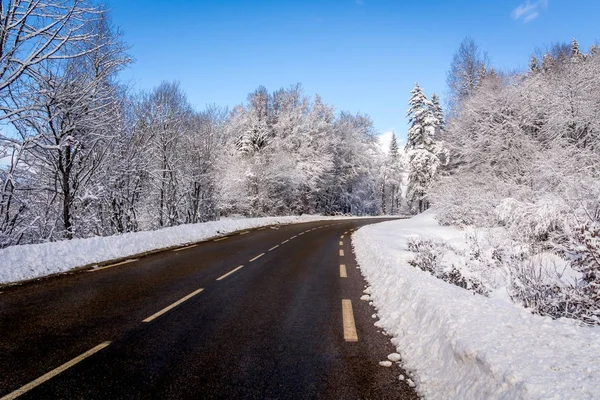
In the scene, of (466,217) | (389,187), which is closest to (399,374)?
(466,217)

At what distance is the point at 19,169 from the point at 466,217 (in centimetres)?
2334

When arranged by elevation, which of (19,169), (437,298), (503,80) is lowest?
(437,298)

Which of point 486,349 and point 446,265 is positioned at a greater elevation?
point 486,349

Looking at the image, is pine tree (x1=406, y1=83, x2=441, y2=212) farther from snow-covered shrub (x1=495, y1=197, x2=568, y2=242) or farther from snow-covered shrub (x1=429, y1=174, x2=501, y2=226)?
snow-covered shrub (x1=495, y1=197, x2=568, y2=242)

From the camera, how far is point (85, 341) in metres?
4.46

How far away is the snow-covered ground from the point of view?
2564mm

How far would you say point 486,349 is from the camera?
10.3 feet

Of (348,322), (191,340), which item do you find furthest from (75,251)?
(348,322)

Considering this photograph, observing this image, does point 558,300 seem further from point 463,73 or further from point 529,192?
point 463,73

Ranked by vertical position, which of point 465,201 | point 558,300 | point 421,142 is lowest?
point 558,300

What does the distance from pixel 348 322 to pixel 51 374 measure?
12.9 ft

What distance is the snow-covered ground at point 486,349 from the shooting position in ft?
8.41

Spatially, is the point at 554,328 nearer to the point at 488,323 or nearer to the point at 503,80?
the point at 488,323

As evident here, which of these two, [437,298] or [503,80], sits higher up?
[503,80]
